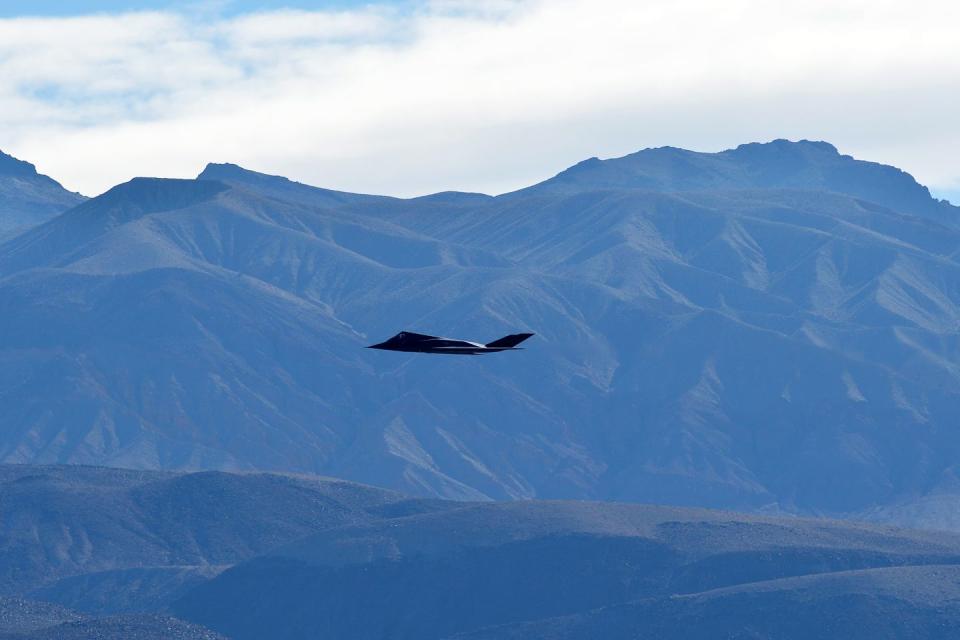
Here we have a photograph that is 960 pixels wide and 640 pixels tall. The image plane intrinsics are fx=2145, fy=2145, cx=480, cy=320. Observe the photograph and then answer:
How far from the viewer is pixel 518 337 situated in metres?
83.3

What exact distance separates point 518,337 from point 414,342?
404 cm

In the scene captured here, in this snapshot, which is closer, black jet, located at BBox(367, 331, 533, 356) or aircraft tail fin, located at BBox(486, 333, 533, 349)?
black jet, located at BBox(367, 331, 533, 356)

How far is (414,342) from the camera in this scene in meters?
83.2

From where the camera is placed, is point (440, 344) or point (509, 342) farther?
point (509, 342)

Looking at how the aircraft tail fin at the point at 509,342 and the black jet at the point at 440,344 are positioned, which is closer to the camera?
the black jet at the point at 440,344
